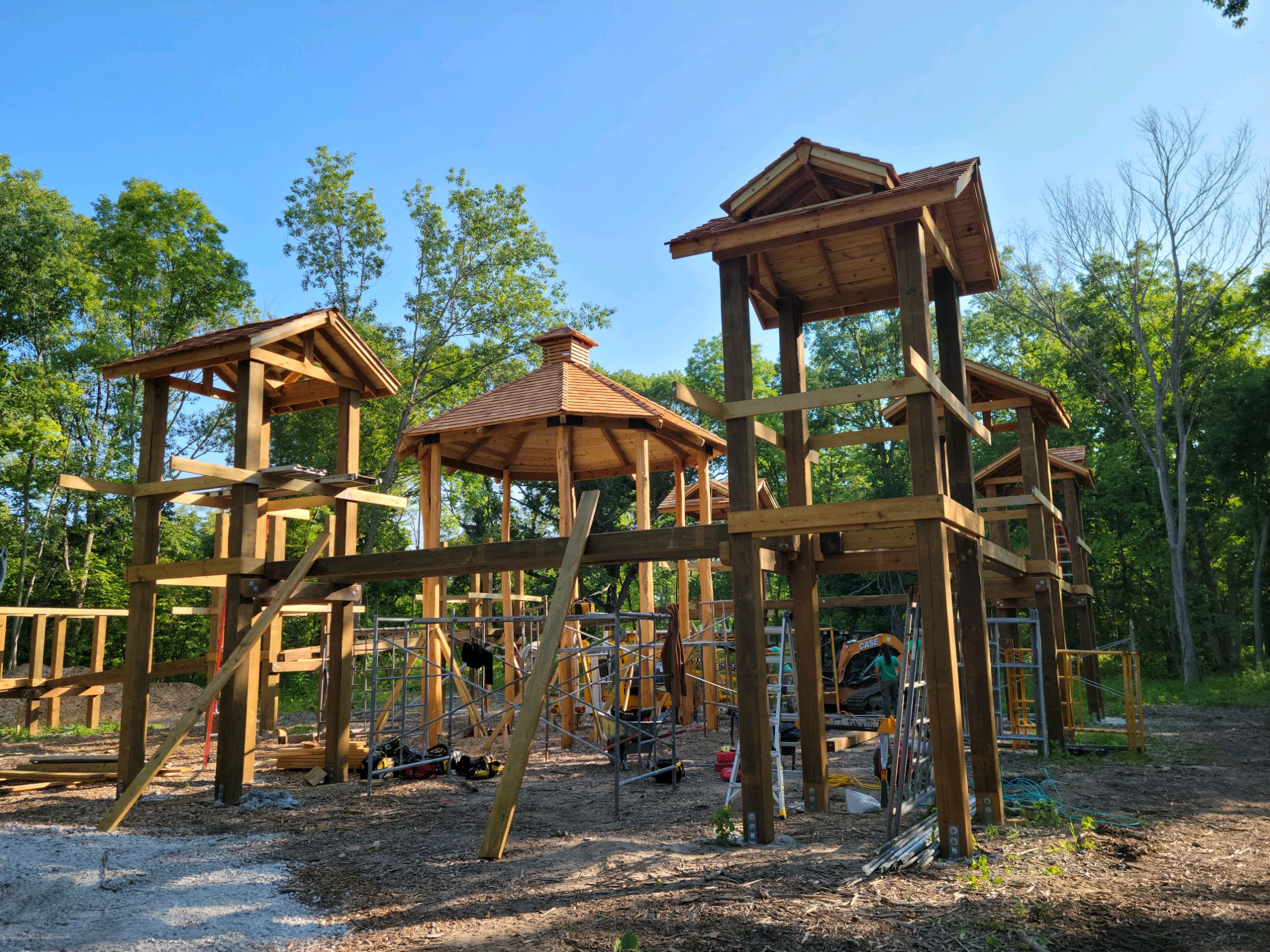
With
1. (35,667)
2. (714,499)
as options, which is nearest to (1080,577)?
(714,499)

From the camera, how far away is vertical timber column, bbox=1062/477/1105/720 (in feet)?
65.2

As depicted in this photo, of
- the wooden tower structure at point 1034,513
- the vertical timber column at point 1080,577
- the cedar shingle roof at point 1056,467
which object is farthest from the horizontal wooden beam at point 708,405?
the vertical timber column at point 1080,577

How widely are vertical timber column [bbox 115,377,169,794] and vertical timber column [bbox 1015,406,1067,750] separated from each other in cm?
1304

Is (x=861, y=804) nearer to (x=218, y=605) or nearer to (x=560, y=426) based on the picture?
(x=560, y=426)

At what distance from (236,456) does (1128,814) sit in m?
11.1

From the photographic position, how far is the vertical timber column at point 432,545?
1522 cm

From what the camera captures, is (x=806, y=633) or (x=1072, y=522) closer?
(x=806, y=633)

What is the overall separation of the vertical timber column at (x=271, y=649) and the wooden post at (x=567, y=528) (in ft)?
14.7

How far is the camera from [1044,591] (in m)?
14.4

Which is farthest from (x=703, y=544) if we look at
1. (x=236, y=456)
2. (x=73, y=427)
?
(x=73, y=427)

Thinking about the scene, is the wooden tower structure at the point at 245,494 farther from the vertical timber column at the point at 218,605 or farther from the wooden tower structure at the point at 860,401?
the wooden tower structure at the point at 860,401

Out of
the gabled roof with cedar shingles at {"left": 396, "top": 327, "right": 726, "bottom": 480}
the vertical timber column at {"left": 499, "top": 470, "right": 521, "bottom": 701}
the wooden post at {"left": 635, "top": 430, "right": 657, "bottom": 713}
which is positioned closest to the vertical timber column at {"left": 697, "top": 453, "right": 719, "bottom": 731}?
the gabled roof with cedar shingles at {"left": 396, "top": 327, "right": 726, "bottom": 480}

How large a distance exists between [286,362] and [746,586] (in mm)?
7208

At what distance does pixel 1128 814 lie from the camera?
9422mm
